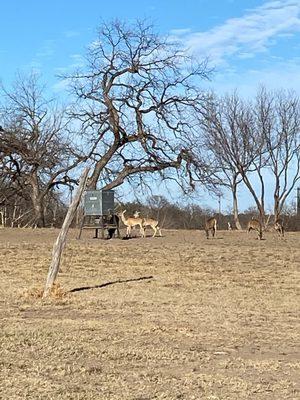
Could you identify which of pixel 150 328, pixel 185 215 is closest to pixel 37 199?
pixel 185 215

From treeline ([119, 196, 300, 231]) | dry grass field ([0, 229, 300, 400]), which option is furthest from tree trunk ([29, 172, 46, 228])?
dry grass field ([0, 229, 300, 400])

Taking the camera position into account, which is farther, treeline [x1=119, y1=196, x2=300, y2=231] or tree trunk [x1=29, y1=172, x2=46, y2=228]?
treeline [x1=119, y1=196, x2=300, y2=231]

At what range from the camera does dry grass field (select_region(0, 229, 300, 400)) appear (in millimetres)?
6066

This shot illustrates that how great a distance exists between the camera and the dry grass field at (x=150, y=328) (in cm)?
607

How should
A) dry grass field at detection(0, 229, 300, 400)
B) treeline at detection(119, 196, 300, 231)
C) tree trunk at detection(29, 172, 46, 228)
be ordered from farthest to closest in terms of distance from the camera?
treeline at detection(119, 196, 300, 231)
tree trunk at detection(29, 172, 46, 228)
dry grass field at detection(0, 229, 300, 400)

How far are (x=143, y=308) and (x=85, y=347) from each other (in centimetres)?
362

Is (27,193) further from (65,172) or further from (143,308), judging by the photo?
(143,308)

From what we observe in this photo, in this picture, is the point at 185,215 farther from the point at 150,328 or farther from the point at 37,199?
the point at 150,328

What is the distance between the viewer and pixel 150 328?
9.05m

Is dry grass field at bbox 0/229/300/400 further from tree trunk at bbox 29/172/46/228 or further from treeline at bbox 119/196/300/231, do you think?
treeline at bbox 119/196/300/231

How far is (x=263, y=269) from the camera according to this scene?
17.6 m

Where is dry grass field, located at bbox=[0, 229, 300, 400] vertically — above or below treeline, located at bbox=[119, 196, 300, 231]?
below

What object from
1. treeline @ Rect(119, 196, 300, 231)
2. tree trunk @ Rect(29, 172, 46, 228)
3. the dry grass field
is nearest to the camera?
the dry grass field

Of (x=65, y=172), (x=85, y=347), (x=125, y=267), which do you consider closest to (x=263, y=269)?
(x=125, y=267)
